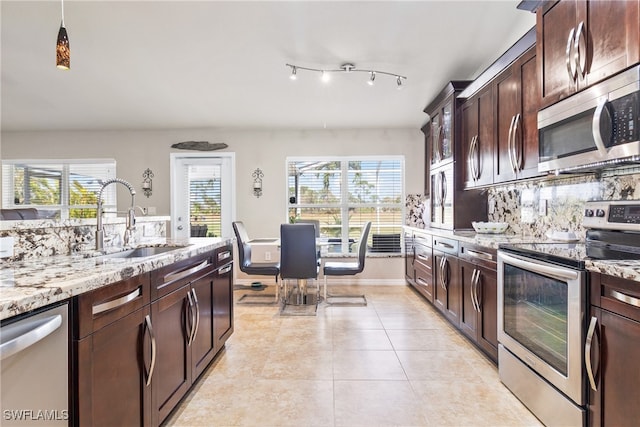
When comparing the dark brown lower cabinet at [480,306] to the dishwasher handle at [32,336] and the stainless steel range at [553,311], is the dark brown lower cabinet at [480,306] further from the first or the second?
the dishwasher handle at [32,336]

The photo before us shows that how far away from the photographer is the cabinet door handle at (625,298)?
1160 millimetres

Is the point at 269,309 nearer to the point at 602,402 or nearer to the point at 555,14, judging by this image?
the point at 602,402

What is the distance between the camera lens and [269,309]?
373cm

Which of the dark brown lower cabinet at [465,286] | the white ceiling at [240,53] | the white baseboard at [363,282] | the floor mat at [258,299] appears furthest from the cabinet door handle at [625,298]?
the white baseboard at [363,282]

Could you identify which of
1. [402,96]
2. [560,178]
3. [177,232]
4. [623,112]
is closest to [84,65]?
[177,232]

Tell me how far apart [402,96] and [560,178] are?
188cm

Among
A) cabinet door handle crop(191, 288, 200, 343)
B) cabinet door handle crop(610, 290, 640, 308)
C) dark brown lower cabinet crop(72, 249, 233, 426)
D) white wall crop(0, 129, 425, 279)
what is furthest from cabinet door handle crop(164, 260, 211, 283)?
white wall crop(0, 129, 425, 279)

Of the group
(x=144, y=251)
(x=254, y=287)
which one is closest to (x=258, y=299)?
(x=254, y=287)

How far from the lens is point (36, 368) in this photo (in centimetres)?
93

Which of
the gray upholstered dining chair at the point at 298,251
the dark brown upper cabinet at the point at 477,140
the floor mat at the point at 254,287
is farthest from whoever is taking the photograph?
the floor mat at the point at 254,287

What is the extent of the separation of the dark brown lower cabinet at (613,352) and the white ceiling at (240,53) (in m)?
1.89

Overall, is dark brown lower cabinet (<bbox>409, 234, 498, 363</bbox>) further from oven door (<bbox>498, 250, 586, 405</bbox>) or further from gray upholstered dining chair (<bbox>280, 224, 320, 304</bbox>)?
gray upholstered dining chair (<bbox>280, 224, 320, 304</bbox>)

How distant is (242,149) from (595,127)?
438 cm

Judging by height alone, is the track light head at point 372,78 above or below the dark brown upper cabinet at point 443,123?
above
